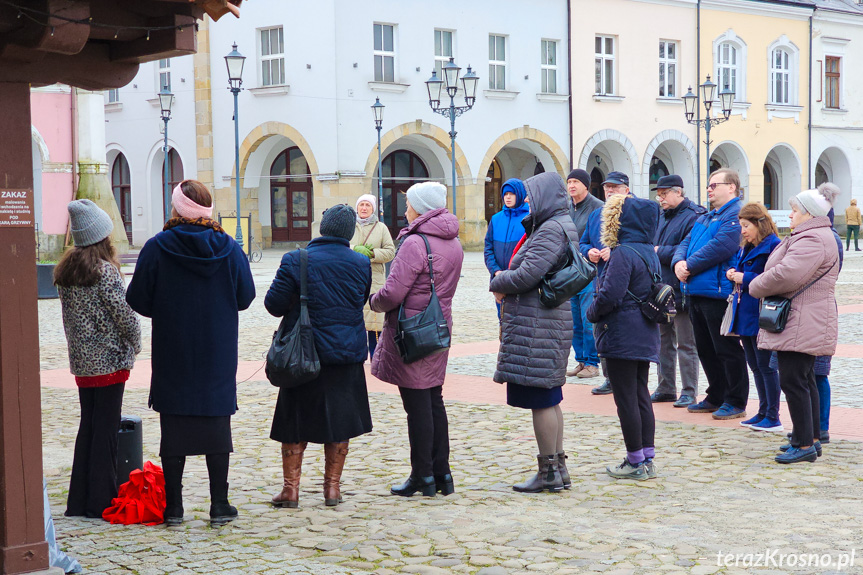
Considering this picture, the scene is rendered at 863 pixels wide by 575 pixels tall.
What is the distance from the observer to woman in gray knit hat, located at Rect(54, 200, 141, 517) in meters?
5.57

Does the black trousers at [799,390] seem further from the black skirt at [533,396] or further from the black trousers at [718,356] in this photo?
the black skirt at [533,396]

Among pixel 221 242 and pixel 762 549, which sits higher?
pixel 221 242

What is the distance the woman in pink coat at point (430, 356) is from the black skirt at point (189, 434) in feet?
3.45

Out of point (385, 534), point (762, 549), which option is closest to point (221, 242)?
point (385, 534)

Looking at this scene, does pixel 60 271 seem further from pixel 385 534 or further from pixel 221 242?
pixel 385 534

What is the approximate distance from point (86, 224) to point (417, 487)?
2232 mm

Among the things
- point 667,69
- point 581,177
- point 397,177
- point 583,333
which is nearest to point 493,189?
point 397,177

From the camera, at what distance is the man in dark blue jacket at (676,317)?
28.5 feet

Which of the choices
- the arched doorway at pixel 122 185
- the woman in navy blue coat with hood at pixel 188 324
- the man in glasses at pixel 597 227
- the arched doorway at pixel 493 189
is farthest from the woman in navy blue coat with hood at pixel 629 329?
the arched doorway at pixel 122 185

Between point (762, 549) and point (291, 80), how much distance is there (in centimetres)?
2774

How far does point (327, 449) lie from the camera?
580 cm

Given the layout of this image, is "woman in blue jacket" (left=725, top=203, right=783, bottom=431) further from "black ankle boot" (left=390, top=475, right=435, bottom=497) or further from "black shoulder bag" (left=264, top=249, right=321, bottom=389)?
"black shoulder bag" (left=264, top=249, right=321, bottom=389)

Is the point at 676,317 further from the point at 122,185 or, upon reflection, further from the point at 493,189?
the point at 122,185

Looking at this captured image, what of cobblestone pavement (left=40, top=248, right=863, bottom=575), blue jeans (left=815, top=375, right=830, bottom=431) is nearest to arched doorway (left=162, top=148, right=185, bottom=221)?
cobblestone pavement (left=40, top=248, right=863, bottom=575)
